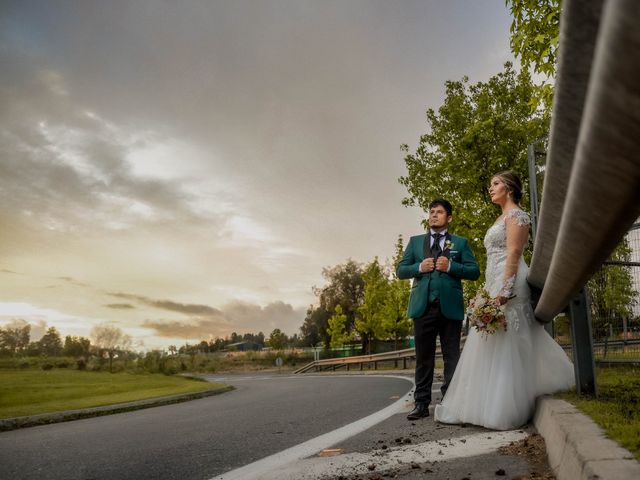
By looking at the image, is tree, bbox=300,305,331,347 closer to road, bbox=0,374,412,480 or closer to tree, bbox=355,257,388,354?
tree, bbox=355,257,388,354

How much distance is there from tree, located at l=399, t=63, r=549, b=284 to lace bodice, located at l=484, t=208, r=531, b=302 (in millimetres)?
15173

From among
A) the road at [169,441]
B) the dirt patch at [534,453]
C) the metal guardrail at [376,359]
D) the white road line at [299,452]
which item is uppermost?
the dirt patch at [534,453]

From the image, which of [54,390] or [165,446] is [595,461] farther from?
[54,390]

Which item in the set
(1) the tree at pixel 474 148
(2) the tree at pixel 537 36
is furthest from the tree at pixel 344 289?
(2) the tree at pixel 537 36

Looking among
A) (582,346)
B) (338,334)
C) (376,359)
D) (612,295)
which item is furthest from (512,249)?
(338,334)

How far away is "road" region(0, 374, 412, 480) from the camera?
12.9 ft

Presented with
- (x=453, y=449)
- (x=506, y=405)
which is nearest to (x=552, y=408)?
(x=453, y=449)

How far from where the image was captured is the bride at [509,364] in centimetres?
436

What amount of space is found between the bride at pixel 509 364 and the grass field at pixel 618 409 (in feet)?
1.19

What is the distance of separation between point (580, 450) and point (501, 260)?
11.3 feet

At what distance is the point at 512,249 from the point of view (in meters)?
5.13

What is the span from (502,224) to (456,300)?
897 mm

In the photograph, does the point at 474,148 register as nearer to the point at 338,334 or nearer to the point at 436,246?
the point at 436,246

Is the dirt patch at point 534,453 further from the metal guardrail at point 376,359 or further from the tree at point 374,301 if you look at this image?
the tree at point 374,301
